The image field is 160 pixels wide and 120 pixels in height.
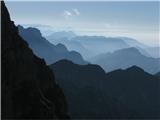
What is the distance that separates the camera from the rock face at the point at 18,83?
2206 inches

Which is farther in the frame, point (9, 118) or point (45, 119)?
point (45, 119)

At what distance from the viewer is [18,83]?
193ft

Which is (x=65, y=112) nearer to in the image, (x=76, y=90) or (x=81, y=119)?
(x=81, y=119)

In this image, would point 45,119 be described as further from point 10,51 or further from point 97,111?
point 97,111

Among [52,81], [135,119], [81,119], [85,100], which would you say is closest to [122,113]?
[135,119]

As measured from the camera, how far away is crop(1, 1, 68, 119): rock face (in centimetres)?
5603

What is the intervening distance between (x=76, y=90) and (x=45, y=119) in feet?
389

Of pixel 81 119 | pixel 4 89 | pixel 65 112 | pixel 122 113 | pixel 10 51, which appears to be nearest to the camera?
pixel 4 89

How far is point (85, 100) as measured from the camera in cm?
17338

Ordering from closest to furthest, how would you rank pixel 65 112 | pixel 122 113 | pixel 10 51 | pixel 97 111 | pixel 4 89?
pixel 4 89
pixel 10 51
pixel 65 112
pixel 97 111
pixel 122 113

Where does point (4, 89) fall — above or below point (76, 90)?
below

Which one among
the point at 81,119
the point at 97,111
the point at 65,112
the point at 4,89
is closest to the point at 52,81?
the point at 65,112

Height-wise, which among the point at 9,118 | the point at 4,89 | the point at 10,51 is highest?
the point at 10,51

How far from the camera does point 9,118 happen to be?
5234 centimetres
